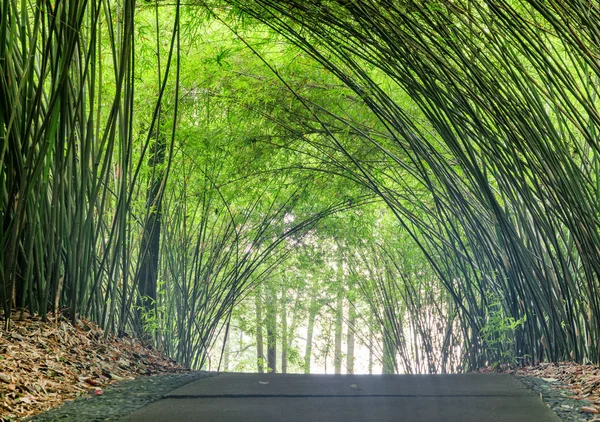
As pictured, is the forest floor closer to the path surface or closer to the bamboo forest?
the bamboo forest

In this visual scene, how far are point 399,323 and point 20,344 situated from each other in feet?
20.2

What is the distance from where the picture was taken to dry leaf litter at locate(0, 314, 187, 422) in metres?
1.94

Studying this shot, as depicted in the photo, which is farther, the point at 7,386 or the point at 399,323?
the point at 399,323

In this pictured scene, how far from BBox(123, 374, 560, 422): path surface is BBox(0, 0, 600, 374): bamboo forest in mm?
715

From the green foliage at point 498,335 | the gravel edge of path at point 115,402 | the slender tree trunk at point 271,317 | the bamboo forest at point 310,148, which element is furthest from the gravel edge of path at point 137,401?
the slender tree trunk at point 271,317

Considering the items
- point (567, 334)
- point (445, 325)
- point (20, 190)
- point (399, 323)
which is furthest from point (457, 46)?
point (399, 323)

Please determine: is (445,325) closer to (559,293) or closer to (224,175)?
(224,175)

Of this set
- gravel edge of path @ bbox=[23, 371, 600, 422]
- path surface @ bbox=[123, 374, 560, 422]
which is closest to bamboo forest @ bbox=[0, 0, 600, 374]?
gravel edge of path @ bbox=[23, 371, 600, 422]

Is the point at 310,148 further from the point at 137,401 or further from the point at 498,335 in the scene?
the point at 137,401

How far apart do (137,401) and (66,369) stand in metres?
0.40

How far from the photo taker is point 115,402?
207 cm

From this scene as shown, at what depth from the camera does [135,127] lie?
4.39 metres

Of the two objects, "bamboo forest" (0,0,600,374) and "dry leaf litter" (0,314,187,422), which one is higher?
"bamboo forest" (0,0,600,374)

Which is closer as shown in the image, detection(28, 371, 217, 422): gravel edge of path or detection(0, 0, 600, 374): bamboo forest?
detection(28, 371, 217, 422): gravel edge of path
